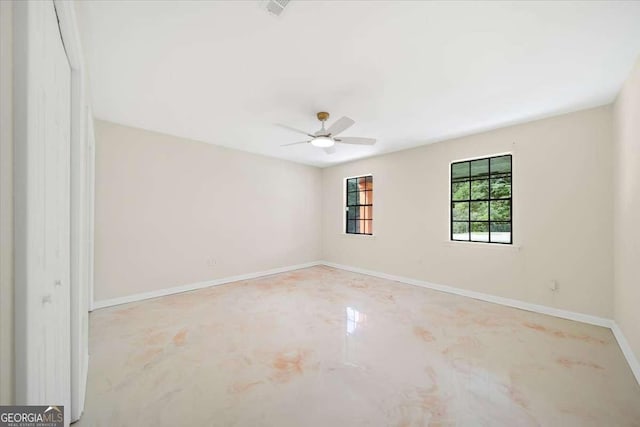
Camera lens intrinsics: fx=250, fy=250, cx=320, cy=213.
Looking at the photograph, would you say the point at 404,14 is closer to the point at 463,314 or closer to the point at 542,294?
the point at 463,314

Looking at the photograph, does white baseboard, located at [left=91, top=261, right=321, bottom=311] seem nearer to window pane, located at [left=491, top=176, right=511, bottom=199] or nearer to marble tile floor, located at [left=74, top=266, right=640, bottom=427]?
marble tile floor, located at [left=74, top=266, right=640, bottom=427]

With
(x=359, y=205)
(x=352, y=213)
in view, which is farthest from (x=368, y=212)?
(x=352, y=213)

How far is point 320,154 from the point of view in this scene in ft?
17.1

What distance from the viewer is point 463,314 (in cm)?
333

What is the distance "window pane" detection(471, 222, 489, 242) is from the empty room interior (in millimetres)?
50

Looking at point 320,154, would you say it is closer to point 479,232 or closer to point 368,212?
point 368,212

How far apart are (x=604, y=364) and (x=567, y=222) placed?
1731 millimetres

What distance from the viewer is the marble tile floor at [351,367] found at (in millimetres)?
1689

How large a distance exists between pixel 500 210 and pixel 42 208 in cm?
482

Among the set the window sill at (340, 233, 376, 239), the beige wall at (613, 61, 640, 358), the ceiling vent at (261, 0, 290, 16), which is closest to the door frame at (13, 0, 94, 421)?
the ceiling vent at (261, 0, 290, 16)

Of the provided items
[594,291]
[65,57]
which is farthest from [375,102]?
[594,291]

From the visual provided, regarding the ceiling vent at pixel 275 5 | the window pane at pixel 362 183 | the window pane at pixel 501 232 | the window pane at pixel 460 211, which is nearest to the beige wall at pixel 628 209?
the window pane at pixel 501 232

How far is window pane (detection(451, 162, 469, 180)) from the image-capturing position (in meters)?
4.25

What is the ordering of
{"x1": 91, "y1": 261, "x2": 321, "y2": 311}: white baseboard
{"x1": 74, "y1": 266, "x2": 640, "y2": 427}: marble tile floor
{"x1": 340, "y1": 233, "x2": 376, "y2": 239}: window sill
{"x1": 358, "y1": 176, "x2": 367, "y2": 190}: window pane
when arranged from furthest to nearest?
{"x1": 358, "y1": 176, "x2": 367, "y2": 190}: window pane < {"x1": 340, "y1": 233, "x2": 376, "y2": 239}: window sill < {"x1": 91, "y1": 261, "x2": 321, "y2": 311}: white baseboard < {"x1": 74, "y1": 266, "x2": 640, "y2": 427}: marble tile floor
